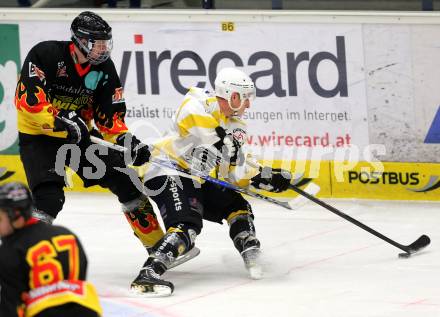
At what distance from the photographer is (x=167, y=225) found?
702 cm

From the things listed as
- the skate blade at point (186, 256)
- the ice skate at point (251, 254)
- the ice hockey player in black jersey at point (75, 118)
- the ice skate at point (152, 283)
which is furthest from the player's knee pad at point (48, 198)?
the ice skate at point (251, 254)

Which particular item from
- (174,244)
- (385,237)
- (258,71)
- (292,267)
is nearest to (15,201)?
(174,244)

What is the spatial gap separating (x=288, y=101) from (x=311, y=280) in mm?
2333

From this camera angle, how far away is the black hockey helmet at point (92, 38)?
690 cm

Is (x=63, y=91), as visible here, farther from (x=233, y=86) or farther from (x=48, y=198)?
(x=233, y=86)

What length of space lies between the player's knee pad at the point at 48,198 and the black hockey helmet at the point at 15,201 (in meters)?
2.19

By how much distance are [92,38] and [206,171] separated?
0.98m

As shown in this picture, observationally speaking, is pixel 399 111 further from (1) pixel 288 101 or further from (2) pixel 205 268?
(2) pixel 205 268

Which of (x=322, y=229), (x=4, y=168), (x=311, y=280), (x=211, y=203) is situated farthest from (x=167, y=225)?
Result: (x=4, y=168)

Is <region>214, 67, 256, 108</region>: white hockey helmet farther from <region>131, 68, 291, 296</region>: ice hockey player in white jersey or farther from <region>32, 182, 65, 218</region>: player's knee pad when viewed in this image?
<region>32, 182, 65, 218</region>: player's knee pad

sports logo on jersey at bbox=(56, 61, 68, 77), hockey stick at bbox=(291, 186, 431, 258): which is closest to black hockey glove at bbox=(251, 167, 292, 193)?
hockey stick at bbox=(291, 186, 431, 258)

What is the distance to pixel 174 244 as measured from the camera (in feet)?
22.5

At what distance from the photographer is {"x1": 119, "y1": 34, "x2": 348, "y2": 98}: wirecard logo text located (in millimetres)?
9039

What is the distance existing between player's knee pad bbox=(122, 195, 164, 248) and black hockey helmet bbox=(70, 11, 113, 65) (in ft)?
2.70
